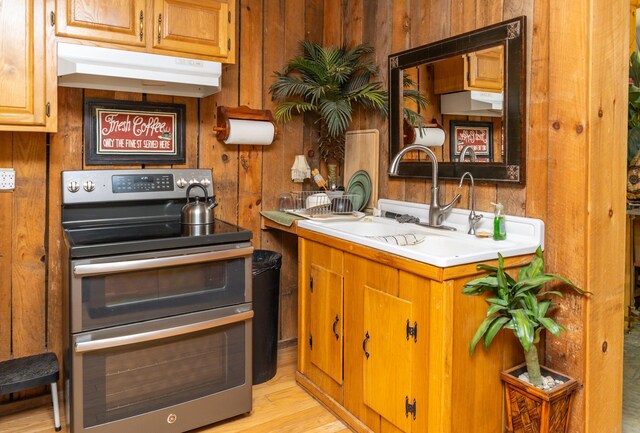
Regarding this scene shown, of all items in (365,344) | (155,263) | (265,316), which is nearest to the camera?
(155,263)

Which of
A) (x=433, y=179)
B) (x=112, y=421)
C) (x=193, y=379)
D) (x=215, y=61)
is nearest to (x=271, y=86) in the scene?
(x=215, y=61)

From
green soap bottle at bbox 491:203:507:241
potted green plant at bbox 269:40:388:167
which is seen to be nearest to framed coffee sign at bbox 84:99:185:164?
potted green plant at bbox 269:40:388:167

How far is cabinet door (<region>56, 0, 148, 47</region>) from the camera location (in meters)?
2.04

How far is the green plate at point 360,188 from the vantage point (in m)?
2.89

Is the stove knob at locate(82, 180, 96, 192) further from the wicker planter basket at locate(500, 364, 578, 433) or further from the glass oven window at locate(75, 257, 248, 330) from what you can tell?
the wicker planter basket at locate(500, 364, 578, 433)

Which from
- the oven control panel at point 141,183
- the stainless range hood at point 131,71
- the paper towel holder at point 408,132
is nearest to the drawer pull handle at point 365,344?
the paper towel holder at point 408,132

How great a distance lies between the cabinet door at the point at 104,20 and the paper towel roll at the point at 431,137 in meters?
→ 1.44

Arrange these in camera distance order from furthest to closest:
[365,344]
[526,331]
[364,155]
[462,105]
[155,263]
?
[364,155]
[462,105]
[365,344]
[155,263]
[526,331]

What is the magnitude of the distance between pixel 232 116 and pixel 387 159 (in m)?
0.94

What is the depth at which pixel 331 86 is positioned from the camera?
2.85 meters

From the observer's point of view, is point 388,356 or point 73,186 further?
point 73,186

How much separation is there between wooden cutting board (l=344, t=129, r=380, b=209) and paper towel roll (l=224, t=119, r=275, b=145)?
515 mm

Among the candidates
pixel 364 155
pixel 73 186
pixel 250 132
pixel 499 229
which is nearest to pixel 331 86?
pixel 364 155

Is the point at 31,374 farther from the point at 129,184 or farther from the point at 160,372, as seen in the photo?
the point at 129,184
